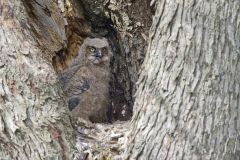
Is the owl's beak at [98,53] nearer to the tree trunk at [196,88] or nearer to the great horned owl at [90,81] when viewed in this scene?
the great horned owl at [90,81]

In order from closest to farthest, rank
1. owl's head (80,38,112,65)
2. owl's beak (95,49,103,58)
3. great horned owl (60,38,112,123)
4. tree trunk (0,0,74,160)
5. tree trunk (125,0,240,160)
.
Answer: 1. tree trunk (125,0,240,160)
2. tree trunk (0,0,74,160)
3. great horned owl (60,38,112,123)
4. owl's head (80,38,112,65)
5. owl's beak (95,49,103,58)

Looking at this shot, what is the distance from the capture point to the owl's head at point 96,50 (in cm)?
477

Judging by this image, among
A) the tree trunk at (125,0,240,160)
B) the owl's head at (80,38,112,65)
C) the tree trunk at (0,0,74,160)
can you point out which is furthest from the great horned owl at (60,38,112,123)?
the tree trunk at (125,0,240,160)

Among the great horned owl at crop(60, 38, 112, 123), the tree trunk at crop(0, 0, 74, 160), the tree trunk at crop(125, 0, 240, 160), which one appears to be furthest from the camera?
the great horned owl at crop(60, 38, 112, 123)

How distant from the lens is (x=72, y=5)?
4562 mm

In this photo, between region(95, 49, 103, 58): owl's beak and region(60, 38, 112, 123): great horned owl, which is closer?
region(60, 38, 112, 123): great horned owl

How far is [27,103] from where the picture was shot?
3336 millimetres

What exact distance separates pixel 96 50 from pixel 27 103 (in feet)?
5.52

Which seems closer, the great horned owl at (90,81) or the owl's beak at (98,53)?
the great horned owl at (90,81)

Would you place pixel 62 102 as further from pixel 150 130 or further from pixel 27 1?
pixel 27 1

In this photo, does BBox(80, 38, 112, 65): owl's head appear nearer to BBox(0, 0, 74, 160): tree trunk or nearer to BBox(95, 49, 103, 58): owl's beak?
BBox(95, 49, 103, 58): owl's beak

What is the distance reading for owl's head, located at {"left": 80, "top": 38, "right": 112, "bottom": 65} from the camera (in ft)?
15.6

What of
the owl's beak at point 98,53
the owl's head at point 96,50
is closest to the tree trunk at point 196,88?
the owl's head at point 96,50

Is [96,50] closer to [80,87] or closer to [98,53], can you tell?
[98,53]
